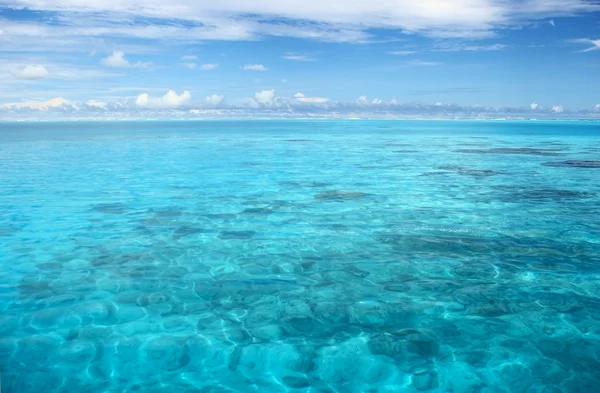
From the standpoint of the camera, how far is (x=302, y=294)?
1143cm

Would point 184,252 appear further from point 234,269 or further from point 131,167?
point 131,167

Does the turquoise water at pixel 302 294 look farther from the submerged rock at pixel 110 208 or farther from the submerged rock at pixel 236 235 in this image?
the submerged rock at pixel 110 208

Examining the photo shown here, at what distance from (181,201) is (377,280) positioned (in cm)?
1306

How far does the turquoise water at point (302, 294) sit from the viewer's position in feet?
27.5

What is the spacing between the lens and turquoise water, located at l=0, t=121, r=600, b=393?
8375mm

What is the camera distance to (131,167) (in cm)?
3738

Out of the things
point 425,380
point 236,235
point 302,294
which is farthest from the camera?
point 236,235

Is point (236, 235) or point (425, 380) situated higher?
point (236, 235)

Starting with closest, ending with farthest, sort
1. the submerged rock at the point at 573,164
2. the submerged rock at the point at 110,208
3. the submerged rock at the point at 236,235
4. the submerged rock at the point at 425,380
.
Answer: the submerged rock at the point at 425,380, the submerged rock at the point at 236,235, the submerged rock at the point at 110,208, the submerged rock at the point at 573,164

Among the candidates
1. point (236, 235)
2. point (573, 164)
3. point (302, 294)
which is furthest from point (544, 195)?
point (573, 164)

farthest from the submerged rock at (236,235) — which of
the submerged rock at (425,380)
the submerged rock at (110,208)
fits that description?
the submerged rock at (425,380)

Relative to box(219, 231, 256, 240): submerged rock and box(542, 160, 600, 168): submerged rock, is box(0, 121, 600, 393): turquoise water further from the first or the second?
box(542, 160, 600, 168): submerged rock

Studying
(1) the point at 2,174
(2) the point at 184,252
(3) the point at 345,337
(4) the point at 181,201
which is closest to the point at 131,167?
(1) the point at 2,174

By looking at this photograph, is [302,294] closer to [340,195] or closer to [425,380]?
[425,380]
